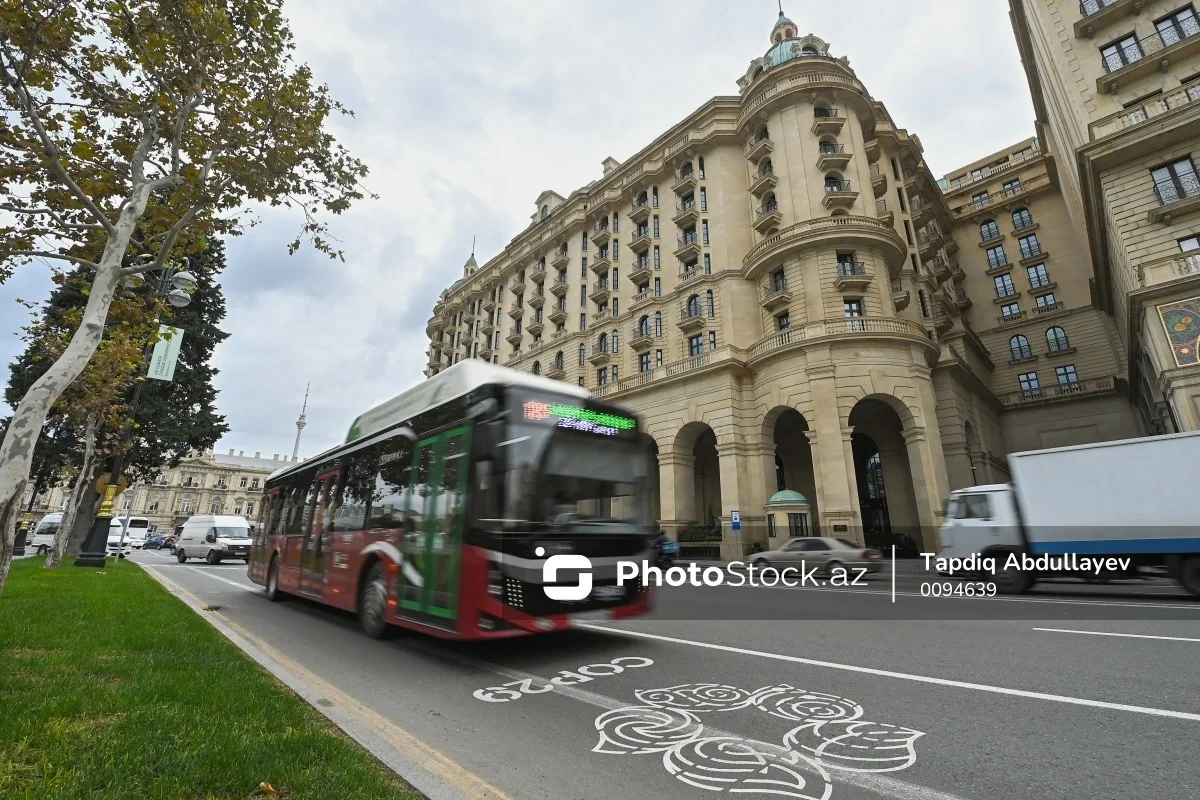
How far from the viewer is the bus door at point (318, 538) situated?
918 centimetres

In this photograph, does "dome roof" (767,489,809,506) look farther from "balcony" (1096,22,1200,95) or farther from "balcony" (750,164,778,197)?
"balcony" (1096,22,1200,95)

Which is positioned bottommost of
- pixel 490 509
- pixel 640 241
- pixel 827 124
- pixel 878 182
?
pixel 490 509

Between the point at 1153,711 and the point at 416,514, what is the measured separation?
7.35 metres

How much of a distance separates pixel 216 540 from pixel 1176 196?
4332 cm

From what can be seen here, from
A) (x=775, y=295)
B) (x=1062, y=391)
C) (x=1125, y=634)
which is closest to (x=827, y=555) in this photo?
(x=1125, y=634)

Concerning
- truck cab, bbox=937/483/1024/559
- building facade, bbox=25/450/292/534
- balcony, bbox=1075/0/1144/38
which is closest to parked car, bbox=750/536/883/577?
truck cab, bbox=937/483/1024/559

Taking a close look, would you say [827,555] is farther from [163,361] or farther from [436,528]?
[163,361]

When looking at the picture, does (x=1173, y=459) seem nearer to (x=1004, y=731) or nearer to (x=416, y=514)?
(x=1004, y=731)

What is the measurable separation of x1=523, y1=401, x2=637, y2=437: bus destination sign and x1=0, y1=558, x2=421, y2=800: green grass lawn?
3.61 metres

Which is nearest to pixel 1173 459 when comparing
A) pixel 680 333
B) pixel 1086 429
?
pixel 680 333

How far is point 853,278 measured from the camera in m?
26.2

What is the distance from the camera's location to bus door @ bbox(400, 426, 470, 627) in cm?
618

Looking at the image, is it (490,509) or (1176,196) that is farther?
(1176,196)

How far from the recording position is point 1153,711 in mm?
4090
